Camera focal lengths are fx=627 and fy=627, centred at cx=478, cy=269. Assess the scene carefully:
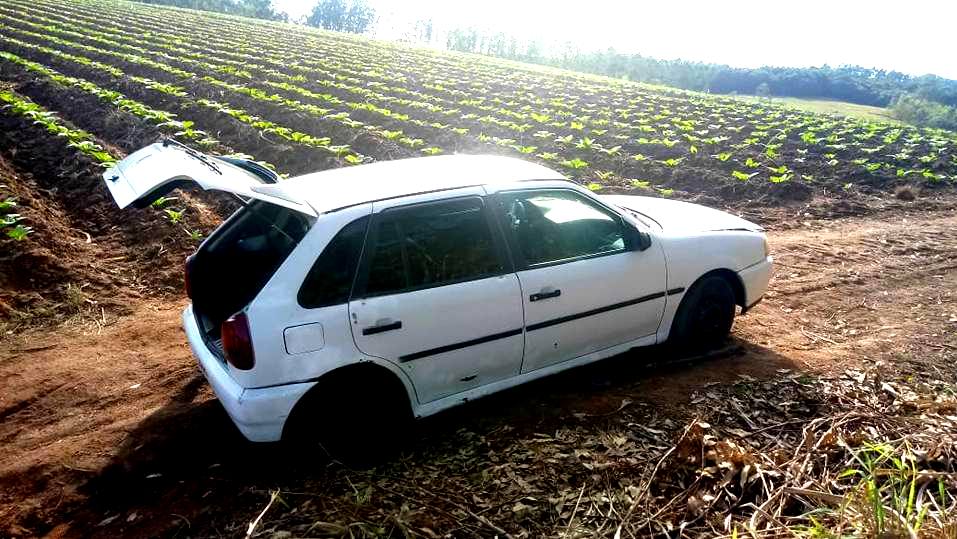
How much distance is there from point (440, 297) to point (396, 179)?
2.87ft

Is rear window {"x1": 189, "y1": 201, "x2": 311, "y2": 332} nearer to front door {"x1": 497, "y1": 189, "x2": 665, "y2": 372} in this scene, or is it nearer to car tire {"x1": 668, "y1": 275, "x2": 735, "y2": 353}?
front door {"x1": 497, "y1": 189, "x2": 665, "y2": 372}

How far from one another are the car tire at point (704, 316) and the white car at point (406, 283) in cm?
2

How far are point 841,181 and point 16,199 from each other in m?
14.4

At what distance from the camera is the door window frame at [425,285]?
347cm

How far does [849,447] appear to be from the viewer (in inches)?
139

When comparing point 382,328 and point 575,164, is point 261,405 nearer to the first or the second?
point 382,328

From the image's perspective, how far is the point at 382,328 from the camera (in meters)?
3.45

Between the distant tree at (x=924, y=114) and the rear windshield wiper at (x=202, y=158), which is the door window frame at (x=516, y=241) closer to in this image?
the rear windshield wiper at (x=202, y=158)

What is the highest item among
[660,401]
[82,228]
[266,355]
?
[266,355]

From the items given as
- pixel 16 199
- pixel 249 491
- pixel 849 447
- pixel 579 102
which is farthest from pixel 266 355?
pixel 579 102

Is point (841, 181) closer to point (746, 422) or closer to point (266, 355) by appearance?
point (746, 422)

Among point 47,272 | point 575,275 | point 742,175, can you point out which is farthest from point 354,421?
point 742,175

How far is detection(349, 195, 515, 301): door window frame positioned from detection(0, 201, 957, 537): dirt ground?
0.98 metres

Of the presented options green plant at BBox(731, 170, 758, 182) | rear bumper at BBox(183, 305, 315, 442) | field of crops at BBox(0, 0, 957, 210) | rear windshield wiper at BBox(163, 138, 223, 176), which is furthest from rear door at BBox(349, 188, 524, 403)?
green plant at BBox(731, 170, 758, 182)
